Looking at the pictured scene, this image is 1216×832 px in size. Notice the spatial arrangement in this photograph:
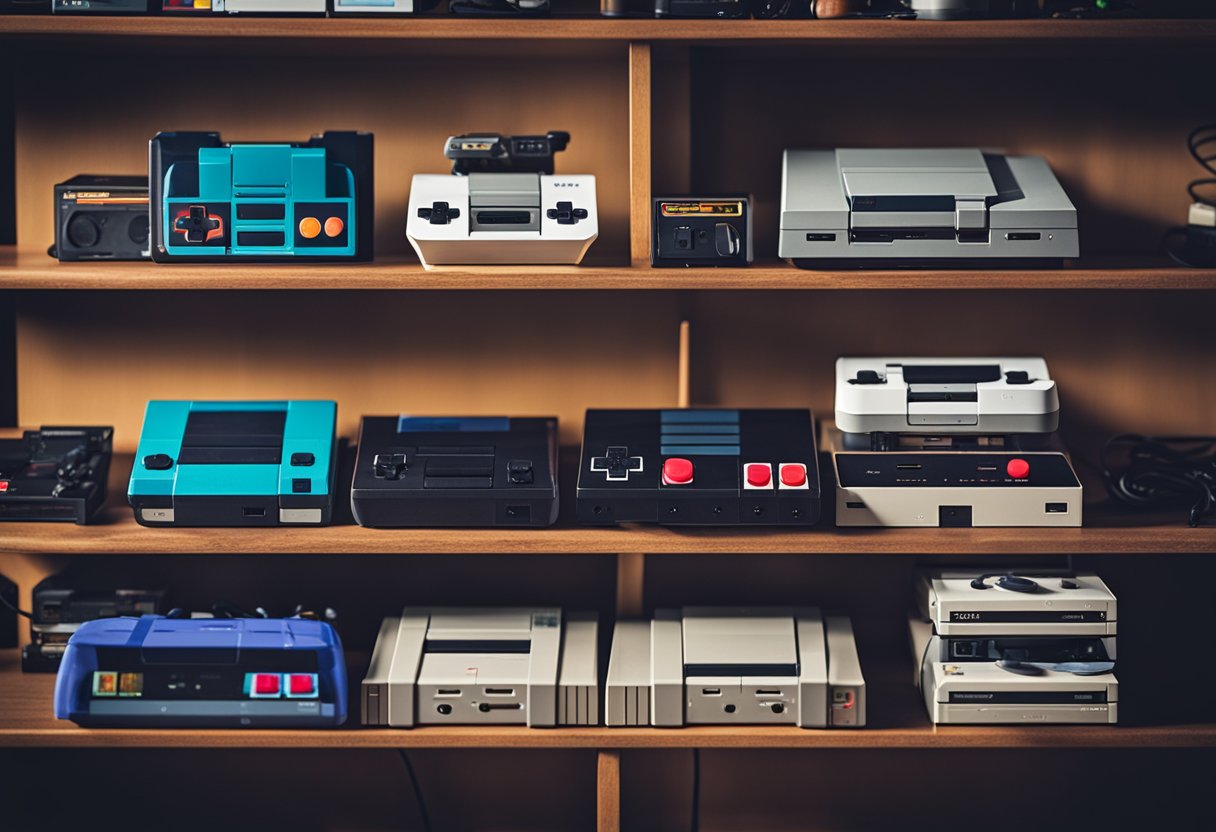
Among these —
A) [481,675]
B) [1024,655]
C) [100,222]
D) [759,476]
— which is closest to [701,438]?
[759,476]

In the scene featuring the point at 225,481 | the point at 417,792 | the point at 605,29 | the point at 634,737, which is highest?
the point at 605,29

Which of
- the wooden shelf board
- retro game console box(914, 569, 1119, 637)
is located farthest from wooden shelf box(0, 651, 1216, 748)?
the wooden shelf board

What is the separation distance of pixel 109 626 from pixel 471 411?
30.0 inches

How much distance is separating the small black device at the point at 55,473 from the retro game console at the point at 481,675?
568 mm

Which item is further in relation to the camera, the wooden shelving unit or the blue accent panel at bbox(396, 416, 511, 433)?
the blue accent panel at bbox(396, 416, 511, 433)

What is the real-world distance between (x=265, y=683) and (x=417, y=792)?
50 centimetres

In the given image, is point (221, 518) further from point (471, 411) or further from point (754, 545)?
point (754, 545)

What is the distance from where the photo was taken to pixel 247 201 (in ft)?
7.82

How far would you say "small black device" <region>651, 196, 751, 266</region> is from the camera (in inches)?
92.4

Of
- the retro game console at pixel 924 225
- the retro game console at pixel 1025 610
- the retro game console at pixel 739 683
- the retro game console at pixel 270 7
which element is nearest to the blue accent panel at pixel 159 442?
the retro game console at pixel 270 7

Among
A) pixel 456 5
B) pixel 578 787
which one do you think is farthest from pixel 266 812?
pixel 456 5

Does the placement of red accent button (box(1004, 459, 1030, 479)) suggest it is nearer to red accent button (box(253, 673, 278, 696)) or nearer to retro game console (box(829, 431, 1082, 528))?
retro game console (box(829, 431, 1082, 528))

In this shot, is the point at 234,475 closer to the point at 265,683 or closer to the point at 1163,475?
the point at 265,683

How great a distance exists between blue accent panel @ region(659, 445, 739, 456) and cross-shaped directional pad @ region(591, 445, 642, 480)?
0.05m
